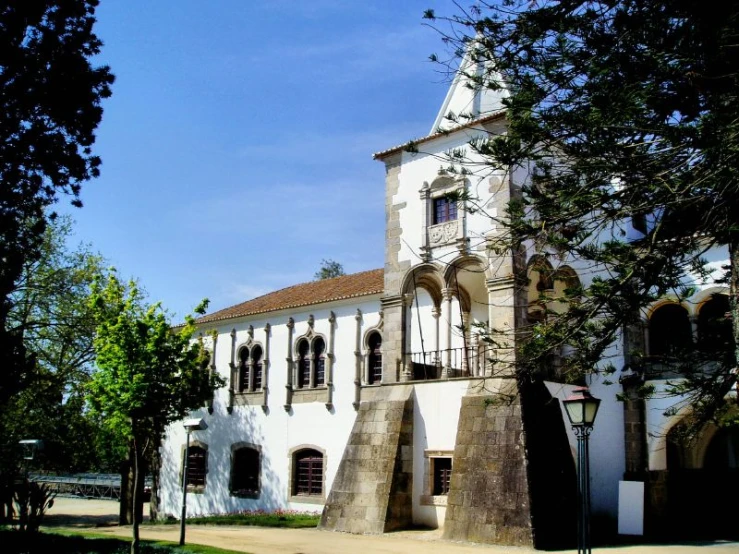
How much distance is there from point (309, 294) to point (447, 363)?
934 cm

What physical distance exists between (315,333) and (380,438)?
827cm

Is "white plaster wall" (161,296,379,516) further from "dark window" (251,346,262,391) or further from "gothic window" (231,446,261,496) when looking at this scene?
"dark window" (251,346,262,391)

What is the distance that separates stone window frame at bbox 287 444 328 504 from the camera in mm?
23969

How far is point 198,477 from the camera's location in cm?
2830

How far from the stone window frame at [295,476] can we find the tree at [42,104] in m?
13.6

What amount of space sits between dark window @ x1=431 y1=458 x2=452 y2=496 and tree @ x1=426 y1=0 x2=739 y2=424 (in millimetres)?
8419

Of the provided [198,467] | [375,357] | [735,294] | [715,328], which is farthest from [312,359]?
[735,294]

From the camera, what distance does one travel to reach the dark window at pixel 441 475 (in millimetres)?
17375

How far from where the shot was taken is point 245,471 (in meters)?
27.0

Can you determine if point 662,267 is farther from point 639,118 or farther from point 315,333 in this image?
point 315,333

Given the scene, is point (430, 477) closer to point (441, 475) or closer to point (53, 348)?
point (441, 475)

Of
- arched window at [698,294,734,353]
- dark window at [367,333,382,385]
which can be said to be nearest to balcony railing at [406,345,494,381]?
dark window at [367,333,382,385]

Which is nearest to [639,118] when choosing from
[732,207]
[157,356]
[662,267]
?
[732,207]

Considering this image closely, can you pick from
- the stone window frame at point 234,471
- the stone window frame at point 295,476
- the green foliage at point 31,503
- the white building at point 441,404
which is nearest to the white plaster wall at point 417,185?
the white building at point 441,404
